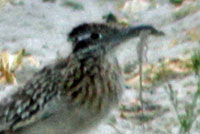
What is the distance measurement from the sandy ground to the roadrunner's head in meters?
0.49

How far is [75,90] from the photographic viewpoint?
4582mm

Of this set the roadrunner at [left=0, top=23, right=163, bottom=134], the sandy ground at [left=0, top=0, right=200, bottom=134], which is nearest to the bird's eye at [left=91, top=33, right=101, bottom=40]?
the roadrunner at [left=0, top=23, right=163, bottom=134]

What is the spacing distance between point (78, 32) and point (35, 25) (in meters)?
4.07

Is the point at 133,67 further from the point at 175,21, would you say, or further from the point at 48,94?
the point at 48,94

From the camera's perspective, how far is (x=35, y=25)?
8.72m

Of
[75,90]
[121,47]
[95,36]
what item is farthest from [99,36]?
[75,90]

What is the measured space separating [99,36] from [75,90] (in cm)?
61

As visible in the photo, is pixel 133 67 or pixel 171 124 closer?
pixel 171 124

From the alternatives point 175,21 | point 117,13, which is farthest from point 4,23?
point 175,21

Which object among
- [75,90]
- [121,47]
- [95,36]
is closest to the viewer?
[75,90]

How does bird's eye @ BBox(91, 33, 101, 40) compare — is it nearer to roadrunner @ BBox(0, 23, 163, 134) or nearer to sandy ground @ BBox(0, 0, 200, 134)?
roadrunner @ BBox(0, 23, 163, 134)

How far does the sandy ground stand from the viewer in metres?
5.78

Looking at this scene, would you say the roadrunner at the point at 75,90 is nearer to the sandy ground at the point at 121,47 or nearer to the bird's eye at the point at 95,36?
the bird's eye at the point at 95,36

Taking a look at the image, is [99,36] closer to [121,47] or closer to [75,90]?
[121,47]
